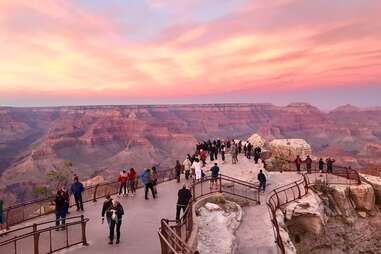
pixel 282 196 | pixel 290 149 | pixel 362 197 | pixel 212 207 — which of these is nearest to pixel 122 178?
pixel 212 207

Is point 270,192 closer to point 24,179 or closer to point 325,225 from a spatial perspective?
point 325,225

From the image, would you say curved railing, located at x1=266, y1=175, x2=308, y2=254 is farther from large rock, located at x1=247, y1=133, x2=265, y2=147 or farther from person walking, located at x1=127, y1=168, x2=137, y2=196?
large rock, located at x1=247, y1=133, x2=265, y2=147

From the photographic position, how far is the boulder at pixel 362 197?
2561 cm

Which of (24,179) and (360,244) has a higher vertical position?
(360,244)

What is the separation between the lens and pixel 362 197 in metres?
25.7

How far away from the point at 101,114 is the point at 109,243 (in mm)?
187780

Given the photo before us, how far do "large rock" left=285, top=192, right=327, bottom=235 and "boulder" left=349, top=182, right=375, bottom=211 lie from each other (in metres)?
4.33

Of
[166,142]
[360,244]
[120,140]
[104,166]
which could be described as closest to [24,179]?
[104,166]

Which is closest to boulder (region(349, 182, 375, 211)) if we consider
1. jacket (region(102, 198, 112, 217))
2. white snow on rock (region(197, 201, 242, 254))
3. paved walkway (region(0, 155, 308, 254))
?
paved walkway (region(0, 155, 308, 254))

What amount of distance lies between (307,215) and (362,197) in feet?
22.8

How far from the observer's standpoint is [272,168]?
31656 millimetres

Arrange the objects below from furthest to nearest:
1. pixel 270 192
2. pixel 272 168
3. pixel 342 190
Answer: pixel 272 168 → pixel 342 190 → pixel 270 192

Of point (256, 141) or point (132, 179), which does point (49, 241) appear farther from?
point (256, 141)

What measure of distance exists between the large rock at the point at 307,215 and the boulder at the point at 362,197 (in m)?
4.33
